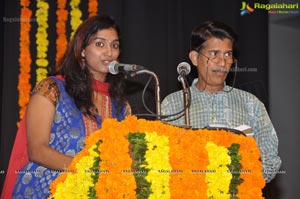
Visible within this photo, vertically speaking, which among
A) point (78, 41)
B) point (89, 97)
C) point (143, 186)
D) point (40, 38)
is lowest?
point (143, 186)

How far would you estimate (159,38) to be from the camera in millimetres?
3176

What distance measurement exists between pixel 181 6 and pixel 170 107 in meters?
1.24

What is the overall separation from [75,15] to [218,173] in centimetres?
222

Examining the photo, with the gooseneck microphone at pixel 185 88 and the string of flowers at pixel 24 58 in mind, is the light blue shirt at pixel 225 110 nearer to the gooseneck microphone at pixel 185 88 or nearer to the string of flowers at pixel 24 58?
the gooseneck microphone at pixel 185 88

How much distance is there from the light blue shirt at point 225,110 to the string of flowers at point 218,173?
686 mm

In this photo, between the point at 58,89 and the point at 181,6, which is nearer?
the point at 58,89

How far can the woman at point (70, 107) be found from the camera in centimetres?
185

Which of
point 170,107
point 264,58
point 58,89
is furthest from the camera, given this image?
point 264,58

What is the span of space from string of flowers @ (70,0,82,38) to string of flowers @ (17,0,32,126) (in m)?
0.30

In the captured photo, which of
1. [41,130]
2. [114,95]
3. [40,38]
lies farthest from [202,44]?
[40,38]

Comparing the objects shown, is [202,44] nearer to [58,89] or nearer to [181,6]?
[58,89]

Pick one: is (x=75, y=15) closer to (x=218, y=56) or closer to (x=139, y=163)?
(x=218, y=56)

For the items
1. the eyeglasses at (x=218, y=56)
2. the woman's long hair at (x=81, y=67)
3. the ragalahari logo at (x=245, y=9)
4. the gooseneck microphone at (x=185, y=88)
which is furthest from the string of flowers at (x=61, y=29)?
the gooseneck microphone at (x=185, y=88)

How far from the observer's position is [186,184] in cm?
128
